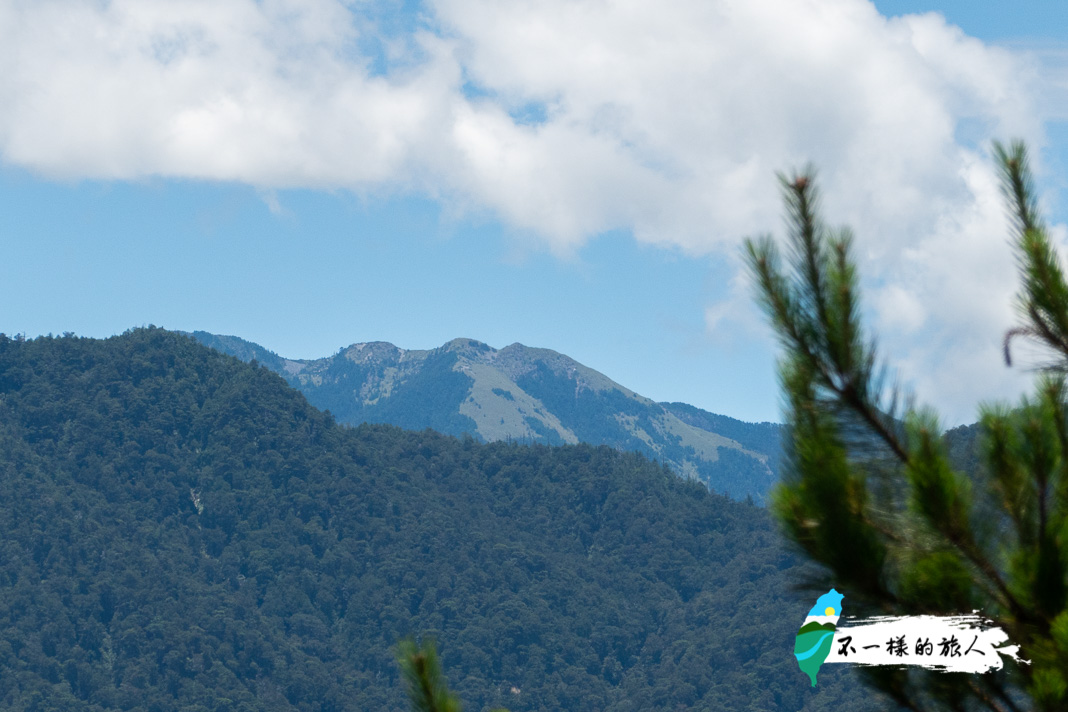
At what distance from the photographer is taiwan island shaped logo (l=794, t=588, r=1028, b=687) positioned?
457 centimetres

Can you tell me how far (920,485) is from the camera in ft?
14.7

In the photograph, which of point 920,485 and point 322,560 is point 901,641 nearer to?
point 920,485

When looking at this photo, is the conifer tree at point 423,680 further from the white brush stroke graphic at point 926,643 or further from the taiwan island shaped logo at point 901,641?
the white brush stroke graphic at point 926,643

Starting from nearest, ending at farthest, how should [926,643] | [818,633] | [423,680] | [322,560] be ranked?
[423,680]
[926,643]
[818,633]
[322,560]

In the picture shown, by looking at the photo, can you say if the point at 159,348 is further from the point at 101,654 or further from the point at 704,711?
the point at 704,711

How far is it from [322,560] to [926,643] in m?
143

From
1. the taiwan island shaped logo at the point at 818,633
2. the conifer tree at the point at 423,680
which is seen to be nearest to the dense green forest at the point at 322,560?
the taiwan island shaped logo at the point at 818,633

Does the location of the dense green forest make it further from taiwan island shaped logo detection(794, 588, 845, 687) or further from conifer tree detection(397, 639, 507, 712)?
conifer tree detection(397, 639, 507, 712)

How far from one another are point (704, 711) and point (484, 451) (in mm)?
71954

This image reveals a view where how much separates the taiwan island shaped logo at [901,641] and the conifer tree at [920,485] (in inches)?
2.6

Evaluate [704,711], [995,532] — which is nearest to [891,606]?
[995,532]

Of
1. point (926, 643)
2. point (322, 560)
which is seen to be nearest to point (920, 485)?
point (926, 643)

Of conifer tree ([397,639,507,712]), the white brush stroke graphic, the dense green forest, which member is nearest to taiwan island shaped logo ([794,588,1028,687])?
the white brush stroke graphic

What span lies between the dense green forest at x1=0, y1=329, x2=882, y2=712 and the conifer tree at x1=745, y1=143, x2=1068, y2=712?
93.7 m
